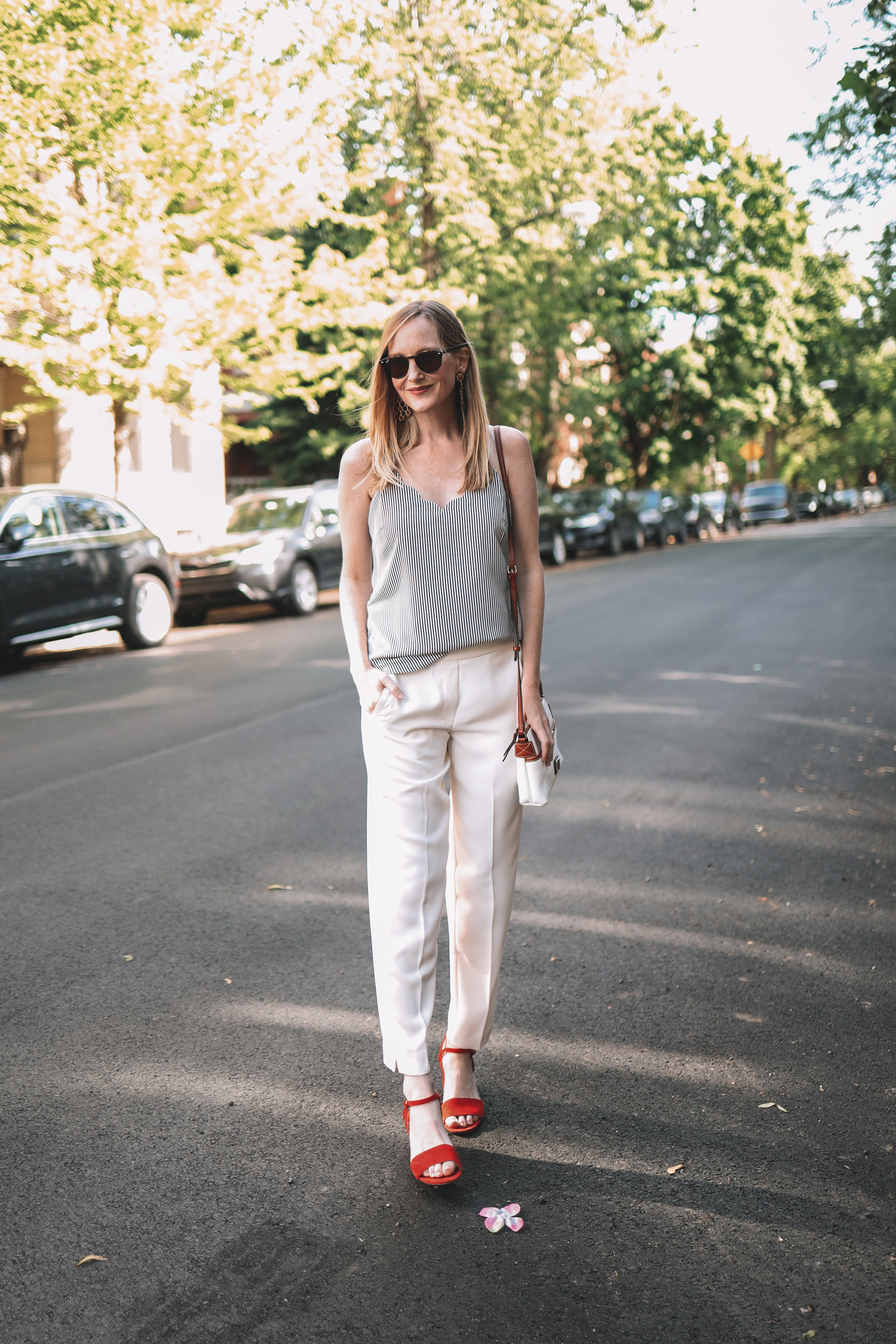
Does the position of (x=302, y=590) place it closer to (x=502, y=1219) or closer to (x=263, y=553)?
(x=263, y=553)

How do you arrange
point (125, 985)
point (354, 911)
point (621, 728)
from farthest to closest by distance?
point (621, 728)
point (354, 911)
point (125, 985)

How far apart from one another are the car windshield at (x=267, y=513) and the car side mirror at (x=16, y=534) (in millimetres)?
5475

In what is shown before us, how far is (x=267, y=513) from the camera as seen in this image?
60.5ft

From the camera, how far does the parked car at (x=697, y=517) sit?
38438 mm

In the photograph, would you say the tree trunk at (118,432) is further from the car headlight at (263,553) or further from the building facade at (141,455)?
the car headlight at (263,553)

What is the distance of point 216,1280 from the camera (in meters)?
2.55

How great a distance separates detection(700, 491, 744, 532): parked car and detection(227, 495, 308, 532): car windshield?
27360mm

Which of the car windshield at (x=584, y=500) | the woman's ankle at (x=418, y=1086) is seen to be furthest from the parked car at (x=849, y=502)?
the woman's ankle at (x=418, y=1086)

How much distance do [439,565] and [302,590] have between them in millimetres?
14714

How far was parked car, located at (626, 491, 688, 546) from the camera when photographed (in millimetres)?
34625

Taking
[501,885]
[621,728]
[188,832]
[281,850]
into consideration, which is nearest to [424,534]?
[501,885]

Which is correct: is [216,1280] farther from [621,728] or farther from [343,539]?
[621,728]

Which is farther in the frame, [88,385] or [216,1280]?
[88,385]

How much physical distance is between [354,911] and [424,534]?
2.28 meters
